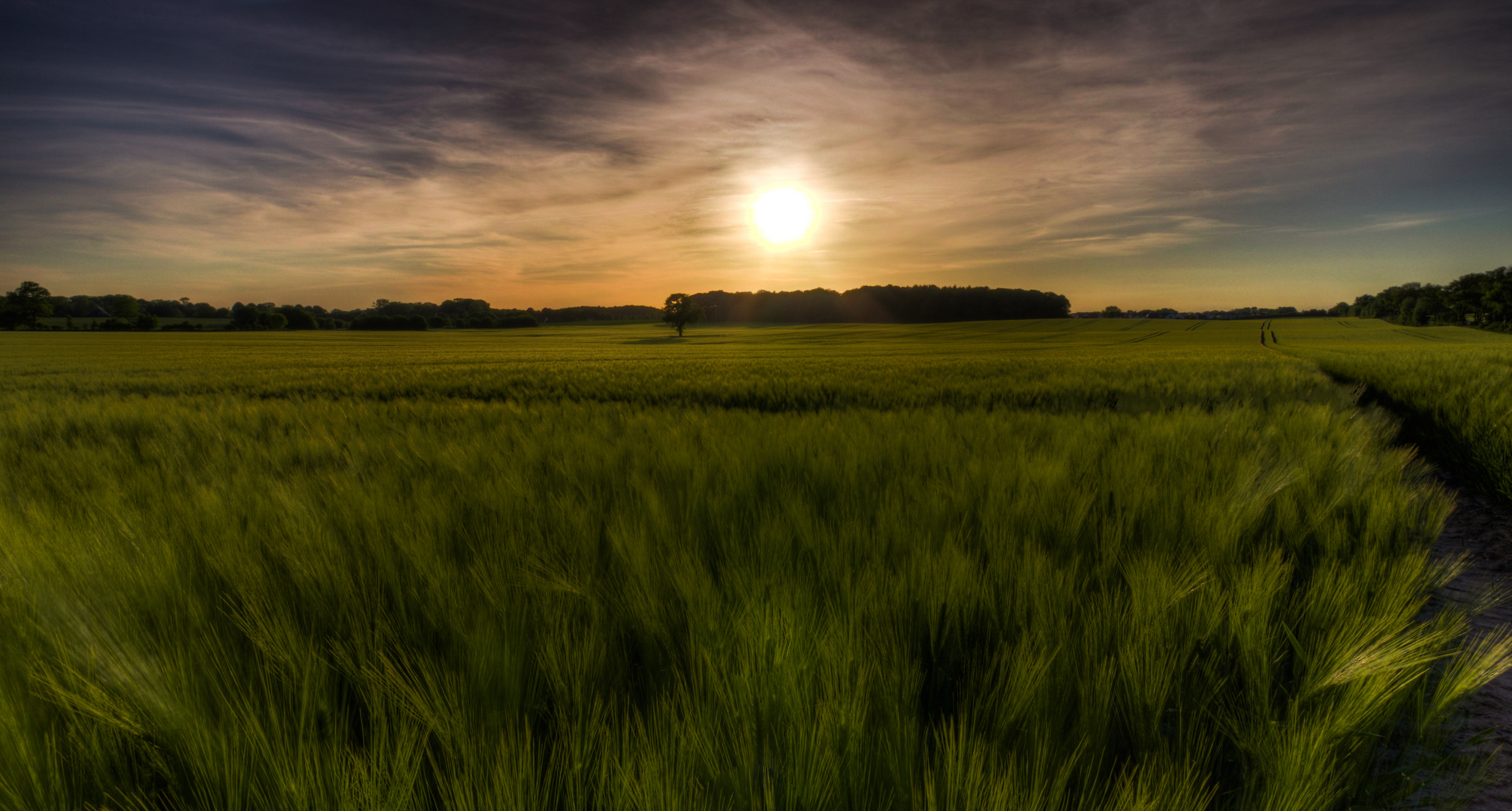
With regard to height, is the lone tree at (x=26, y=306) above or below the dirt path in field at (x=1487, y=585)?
above

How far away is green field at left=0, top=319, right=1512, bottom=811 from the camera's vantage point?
0.83 m

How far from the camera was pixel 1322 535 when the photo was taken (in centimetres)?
193

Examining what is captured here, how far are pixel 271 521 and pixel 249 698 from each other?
3.91ft

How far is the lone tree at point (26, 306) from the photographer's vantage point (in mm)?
63812

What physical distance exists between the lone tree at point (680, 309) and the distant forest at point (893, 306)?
20.2 meters

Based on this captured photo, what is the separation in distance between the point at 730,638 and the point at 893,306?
98.1 metres

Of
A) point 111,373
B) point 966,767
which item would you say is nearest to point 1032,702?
point 966,767

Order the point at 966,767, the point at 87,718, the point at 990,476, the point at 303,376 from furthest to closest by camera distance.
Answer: the point at 303,376, the point at 990,476, the point at 87,718, the point at 966,767

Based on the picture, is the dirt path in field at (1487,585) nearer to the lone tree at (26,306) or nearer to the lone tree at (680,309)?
the lone tree at (680,309)

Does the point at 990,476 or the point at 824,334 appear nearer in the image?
the point at 990,476

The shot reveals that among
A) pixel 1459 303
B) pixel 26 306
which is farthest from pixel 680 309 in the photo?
pixel 1459 303

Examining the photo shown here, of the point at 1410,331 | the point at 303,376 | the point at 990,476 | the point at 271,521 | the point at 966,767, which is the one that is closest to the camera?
the point at 966,767

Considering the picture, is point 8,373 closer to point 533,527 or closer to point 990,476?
point 533,527

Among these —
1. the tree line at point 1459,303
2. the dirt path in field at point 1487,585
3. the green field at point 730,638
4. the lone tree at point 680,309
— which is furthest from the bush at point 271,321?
the tree line at point 1459,303
